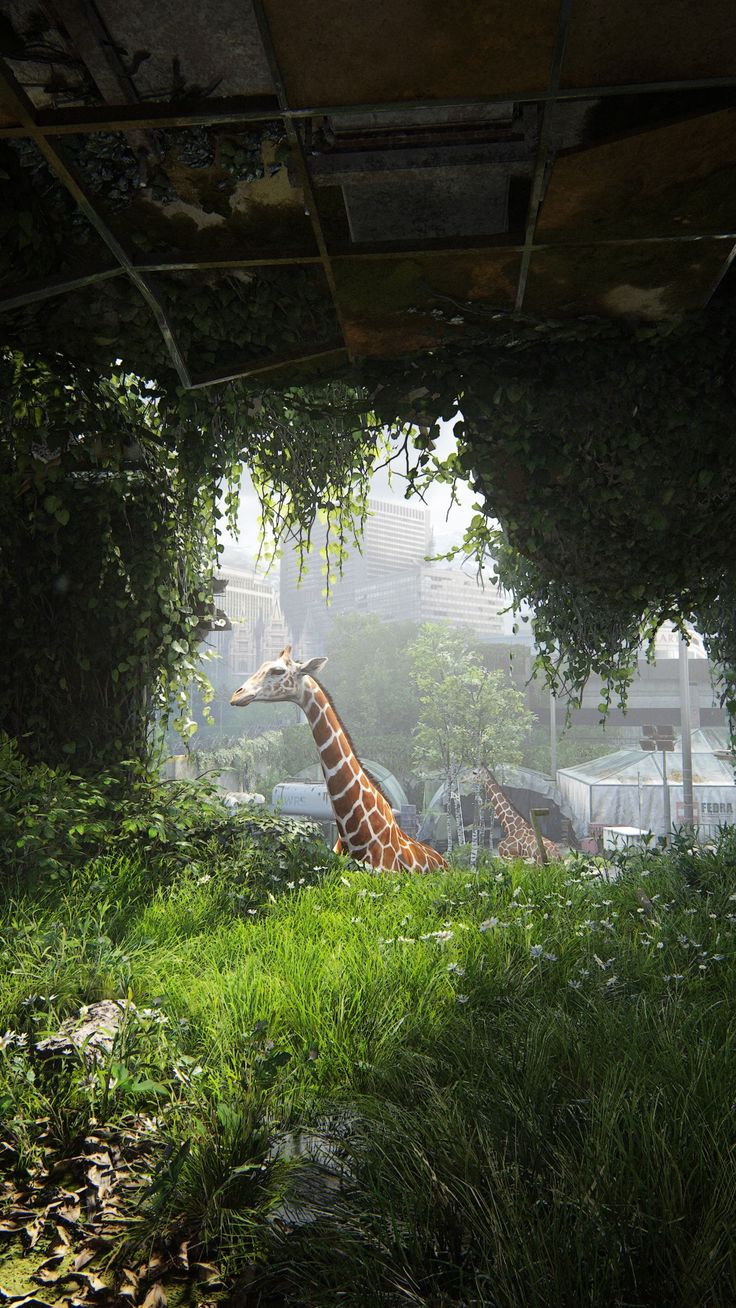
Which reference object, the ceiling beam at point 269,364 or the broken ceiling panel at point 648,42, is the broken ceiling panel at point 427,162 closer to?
the broken ceiling panel at point 648,42

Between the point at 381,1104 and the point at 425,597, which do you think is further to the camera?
the point at 425,597

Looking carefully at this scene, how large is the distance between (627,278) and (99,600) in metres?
4.35

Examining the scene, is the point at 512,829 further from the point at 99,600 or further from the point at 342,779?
the point at 99,600

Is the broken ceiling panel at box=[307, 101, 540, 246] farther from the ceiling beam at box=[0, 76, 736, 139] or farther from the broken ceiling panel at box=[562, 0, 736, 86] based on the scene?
the broken ceiling panel at box=[562, 0, 736, 86]

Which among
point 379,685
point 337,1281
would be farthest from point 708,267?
point 379,685

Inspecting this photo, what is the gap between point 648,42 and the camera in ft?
7.75

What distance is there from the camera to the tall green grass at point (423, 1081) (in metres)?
1.86

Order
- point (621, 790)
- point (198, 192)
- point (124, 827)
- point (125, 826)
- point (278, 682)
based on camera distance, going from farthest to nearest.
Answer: point (621, 790) → point (278, 682) → point (124, 827) → point (125, 826) → point (198, 192)

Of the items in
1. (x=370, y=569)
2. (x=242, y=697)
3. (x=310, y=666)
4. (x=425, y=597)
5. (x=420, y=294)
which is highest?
(x=370, y=569)

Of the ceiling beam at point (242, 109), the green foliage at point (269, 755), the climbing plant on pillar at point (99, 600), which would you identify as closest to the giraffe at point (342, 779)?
the climbing plant on pillar at point (99, 600)

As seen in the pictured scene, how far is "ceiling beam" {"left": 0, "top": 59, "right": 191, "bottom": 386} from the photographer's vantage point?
254 cm

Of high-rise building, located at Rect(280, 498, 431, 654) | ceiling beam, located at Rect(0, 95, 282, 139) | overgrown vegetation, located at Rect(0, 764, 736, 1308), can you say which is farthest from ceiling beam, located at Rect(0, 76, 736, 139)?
high-rise building, located at Rect(280, 498, 431, 654)

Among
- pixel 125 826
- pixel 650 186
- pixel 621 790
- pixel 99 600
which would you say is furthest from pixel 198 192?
pixel 621 790

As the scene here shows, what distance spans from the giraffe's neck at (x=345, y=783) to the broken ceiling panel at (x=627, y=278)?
15.4ft
